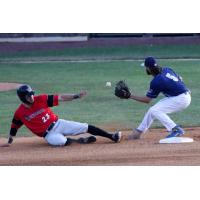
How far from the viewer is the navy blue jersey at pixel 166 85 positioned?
37.3 feet

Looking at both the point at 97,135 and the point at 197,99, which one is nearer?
the point at 97,135

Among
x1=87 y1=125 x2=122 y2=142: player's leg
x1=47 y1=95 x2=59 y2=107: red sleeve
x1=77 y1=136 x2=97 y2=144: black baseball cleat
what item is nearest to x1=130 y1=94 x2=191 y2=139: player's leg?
x1=87 y1=125 x2=122 y2=142: player's leg

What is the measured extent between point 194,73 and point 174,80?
14.0m

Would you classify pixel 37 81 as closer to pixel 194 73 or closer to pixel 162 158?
pixel 194 73

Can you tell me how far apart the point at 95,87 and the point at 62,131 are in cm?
A: 1025

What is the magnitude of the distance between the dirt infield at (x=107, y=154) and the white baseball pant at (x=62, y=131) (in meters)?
0.13

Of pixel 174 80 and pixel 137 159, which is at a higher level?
pixel 174 80

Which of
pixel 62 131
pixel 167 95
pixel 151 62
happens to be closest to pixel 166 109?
pixel 167 95

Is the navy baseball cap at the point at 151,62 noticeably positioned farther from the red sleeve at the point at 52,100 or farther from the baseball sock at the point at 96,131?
the red sleeve at the point at 52,100

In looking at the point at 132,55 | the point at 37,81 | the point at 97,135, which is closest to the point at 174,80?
the point at 97,135

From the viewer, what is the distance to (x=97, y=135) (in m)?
11.7

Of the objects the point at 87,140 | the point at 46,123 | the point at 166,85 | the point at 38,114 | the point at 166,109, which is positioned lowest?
the point at 87,140

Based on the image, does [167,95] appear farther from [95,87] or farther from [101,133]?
[95,87]

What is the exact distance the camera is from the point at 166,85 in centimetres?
1142
